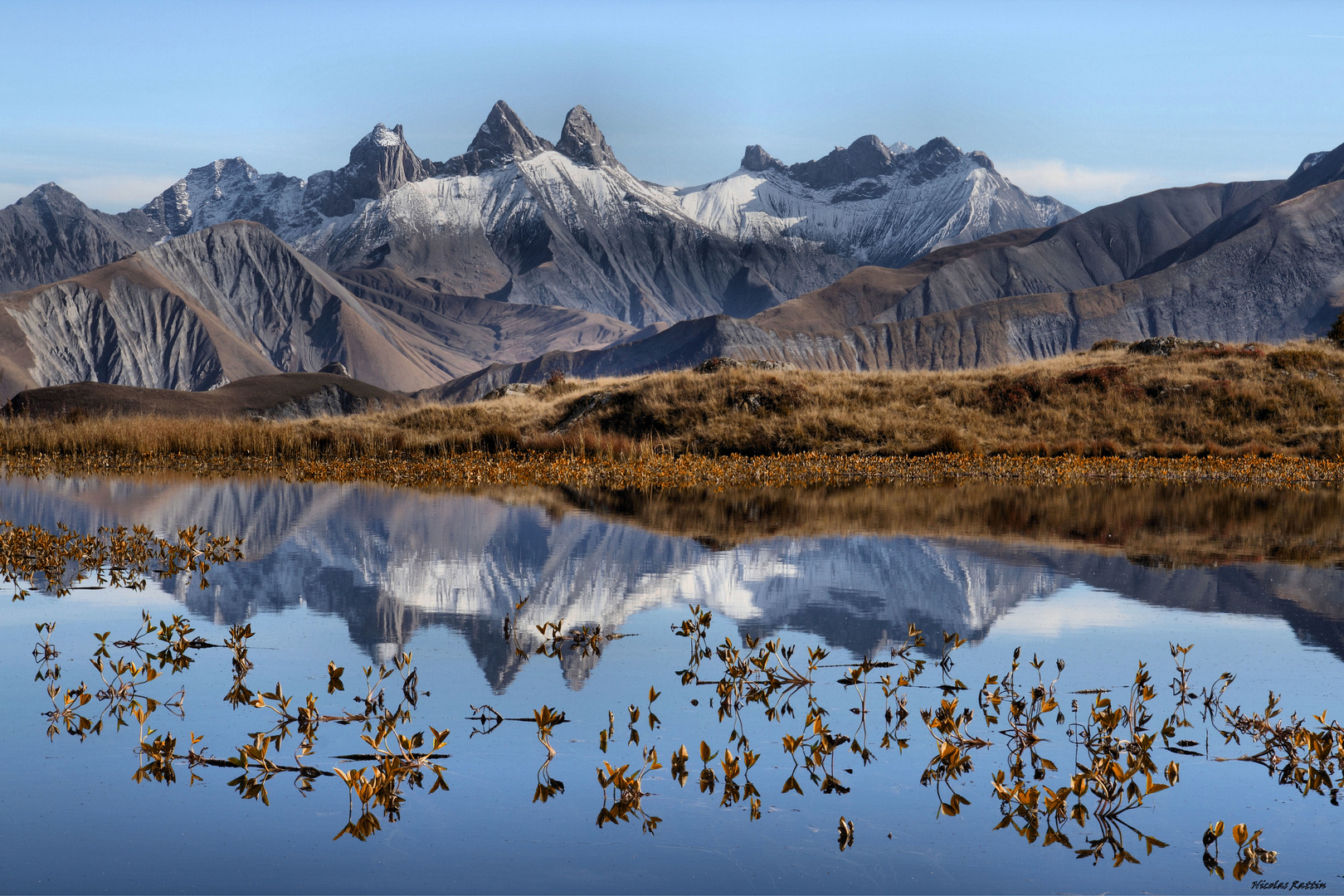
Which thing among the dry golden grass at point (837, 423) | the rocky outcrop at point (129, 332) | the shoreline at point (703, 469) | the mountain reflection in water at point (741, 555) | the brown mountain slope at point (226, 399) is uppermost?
the rocky outcrop at point (129, 332)

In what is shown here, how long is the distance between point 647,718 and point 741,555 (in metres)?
5.91

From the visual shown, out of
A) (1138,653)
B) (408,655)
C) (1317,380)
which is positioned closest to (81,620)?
(408,655)

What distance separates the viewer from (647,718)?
6.06m

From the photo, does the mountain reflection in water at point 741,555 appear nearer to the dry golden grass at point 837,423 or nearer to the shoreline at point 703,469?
the shoreline at point 703,469

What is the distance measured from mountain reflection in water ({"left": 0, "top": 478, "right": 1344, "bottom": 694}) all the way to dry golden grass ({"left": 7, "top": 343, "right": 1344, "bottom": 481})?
9.55m

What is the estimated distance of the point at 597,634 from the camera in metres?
7.83

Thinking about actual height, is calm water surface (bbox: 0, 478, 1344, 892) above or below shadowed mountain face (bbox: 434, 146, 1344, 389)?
below

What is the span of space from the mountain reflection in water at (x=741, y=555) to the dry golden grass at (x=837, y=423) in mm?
9546

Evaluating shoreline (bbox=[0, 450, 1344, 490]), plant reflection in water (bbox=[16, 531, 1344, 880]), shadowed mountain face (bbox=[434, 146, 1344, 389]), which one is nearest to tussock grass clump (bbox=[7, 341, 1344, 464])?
shoreline (bbox=[0, 450, 1344, 490])

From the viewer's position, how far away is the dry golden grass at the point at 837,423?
29656 millimetres

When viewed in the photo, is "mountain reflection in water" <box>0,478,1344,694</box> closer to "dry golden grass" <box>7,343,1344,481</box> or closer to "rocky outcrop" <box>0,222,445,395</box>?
"dry golden grass" <box>7,343,1344,481</box>

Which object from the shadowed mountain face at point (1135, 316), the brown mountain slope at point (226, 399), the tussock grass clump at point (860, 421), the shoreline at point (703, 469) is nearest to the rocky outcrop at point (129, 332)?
the shadowed mountain face at point (1135, 316)

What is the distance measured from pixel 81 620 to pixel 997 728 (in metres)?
6.68

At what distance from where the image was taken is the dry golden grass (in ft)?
97.3
